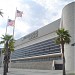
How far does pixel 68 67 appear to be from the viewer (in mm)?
72875

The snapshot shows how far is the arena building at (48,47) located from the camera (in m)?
74.4

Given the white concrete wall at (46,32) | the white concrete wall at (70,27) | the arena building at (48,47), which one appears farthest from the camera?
the white concrete wall at (46,32)

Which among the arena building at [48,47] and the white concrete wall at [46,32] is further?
the white concrete wall at [46,32]

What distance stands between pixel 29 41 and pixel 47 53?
89.2 feet

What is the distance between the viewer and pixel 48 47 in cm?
9525

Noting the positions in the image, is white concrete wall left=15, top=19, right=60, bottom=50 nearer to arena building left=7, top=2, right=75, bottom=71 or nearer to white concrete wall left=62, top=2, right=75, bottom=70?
arena building left=7, top=2, right=75, bottom=71

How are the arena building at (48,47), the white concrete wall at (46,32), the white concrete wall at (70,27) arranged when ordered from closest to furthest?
1. the white concrete wall at (70,27)
2. the arena building at (48,47)
3. the white concrete wall at (46,32)

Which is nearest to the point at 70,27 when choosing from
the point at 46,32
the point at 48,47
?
the point at 48,47

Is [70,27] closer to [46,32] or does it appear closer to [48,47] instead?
[48,47]

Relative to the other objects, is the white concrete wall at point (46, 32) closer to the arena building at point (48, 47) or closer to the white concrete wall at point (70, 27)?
the arena building at point (48, 47)

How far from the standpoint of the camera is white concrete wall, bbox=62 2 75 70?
72188 millimetres

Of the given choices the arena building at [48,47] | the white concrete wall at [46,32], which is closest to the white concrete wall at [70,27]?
the arena building at [48,47]

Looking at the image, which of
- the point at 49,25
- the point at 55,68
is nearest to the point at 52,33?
the point at 49,25

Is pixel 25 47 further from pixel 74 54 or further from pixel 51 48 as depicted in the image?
pixel 74 54
